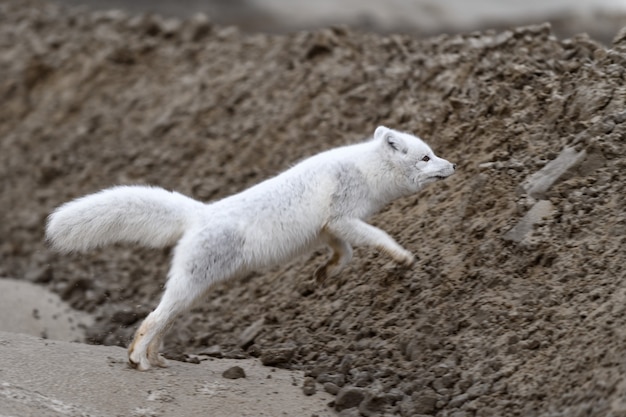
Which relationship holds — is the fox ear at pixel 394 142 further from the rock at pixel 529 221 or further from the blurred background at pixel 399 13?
the blurred background at pixel 399 13

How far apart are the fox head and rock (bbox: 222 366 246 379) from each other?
1.95 metres

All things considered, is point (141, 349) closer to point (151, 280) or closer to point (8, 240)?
point (151, 280)

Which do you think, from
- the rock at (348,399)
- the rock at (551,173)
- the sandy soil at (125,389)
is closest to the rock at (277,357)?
the sandy soil at (125,389)

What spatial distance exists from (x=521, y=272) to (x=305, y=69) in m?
6.25

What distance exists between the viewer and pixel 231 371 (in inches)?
315

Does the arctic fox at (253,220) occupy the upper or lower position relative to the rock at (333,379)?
upper

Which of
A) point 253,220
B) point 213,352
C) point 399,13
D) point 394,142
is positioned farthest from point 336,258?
point 399,13

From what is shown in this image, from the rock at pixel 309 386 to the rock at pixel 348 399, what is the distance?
0.27m

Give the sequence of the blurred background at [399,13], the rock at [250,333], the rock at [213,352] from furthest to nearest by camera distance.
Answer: the blurred background at [399,13]
the rock at [250,333]
the rock at [213,352]

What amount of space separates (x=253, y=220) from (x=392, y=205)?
2.48m

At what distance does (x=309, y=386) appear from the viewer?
7.86m

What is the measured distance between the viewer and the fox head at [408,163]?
8.60m

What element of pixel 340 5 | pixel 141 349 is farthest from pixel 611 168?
pixel 340 5

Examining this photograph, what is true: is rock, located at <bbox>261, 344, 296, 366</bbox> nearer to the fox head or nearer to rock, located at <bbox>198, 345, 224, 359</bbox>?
rock, located at <bbox>198, 345, 224, 359</bbox>
